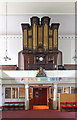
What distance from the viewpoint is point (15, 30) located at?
15648mm

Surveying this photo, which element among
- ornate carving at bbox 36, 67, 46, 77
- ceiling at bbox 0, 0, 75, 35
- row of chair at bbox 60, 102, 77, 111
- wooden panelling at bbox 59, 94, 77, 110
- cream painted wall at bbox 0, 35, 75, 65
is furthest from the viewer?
cream painted wall at bbox 0, 35, 75, 65

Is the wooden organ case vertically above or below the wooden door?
above

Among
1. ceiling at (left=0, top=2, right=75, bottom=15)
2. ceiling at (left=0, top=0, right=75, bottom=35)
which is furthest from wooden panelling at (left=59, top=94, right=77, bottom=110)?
ceiling at (left=0, top=2, right=75, bottom=15)

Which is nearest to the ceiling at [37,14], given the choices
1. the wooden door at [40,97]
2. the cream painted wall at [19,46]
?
the cream painted wall at [19,46]

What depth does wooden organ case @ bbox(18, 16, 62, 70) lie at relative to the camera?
14.1 metres

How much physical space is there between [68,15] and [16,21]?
4230 mm

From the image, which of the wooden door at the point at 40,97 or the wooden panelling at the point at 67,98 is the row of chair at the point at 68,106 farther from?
the wooden door at the point at 40,97

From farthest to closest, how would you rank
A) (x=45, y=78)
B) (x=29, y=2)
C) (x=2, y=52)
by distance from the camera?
(x=2, y=52), (x=29, y=2), (x=45, y=78)

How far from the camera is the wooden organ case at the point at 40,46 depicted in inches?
553

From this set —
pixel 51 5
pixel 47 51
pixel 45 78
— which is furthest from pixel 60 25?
pixel 45 78

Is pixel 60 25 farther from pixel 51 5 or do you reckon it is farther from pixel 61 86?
pixel 61 86

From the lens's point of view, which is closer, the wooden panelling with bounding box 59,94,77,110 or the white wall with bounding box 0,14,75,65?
the wooden panelling with bounding box 59,94,77,110

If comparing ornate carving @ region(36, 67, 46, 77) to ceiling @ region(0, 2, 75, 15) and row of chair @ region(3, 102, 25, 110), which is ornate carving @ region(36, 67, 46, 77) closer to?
row of chair @ region(3, 102, 25, 110)

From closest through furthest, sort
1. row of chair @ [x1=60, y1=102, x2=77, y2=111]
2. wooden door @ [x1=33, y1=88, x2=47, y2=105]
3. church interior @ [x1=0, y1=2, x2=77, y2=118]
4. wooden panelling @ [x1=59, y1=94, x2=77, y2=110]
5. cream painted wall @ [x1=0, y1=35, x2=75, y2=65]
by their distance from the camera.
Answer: row of chair @ [x1=60, y1=102, x2=77, y2=111] → wooden panelling @ [x1=59, y1=94, x2=77, y2=110] → church interior @ [x1=0, y1=2, x2=77, y2=118] → wooden door @ [x1=33, y1=88, x2=47, y2=105] → cream painted wall @ [x1=0, y1=35, x2=75, y2=65]
